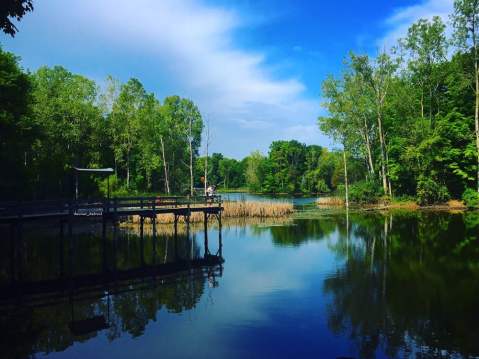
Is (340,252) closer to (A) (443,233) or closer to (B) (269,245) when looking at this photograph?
(B) (269,245)

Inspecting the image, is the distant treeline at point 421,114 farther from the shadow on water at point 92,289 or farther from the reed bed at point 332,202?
the shadow on water at point 92,289

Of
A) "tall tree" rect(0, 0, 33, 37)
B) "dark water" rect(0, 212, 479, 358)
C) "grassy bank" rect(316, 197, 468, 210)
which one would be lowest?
"dark water" rect(0, 212, 479, 358)

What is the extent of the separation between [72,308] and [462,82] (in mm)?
52037

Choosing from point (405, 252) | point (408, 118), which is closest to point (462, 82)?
point (408, 118)

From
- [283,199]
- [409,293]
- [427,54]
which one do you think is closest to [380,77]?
[427,54]

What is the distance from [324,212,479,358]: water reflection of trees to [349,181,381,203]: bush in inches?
1169

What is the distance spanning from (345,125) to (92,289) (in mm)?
52868

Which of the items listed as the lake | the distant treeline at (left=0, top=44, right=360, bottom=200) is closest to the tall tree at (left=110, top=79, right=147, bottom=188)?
the distant treeline at (left=0, top=44, right=360, bottom=200)

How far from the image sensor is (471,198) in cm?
5159

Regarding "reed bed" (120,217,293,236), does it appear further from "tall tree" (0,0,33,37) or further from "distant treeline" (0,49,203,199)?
"tall tree" (0,0,33,37)

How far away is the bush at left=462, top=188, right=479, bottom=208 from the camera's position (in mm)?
50719

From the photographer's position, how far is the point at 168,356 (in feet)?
39.0

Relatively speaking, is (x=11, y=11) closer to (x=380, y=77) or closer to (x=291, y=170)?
(x=380, y=77)

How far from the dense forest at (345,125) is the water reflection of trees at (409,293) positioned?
26.0 m
